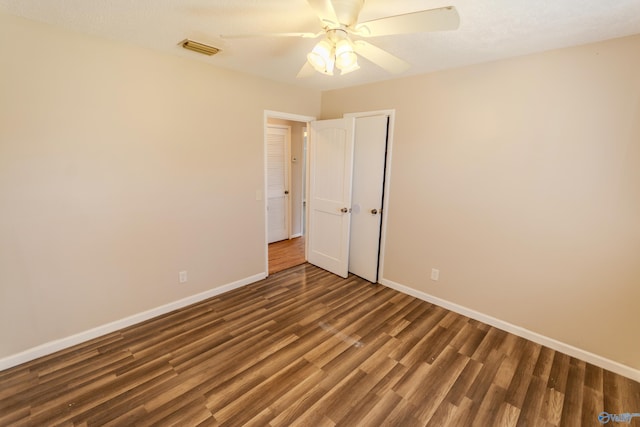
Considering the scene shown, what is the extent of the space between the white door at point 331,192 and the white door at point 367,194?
13cm

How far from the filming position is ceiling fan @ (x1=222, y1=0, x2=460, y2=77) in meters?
1.27

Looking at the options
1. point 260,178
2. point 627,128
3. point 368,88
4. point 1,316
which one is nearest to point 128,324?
point 1,316

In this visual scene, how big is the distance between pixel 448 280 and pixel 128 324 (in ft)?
10.2

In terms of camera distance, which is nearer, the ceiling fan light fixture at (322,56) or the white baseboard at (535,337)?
the ceiling fan light fixture at (322,56)

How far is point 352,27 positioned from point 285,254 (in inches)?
140

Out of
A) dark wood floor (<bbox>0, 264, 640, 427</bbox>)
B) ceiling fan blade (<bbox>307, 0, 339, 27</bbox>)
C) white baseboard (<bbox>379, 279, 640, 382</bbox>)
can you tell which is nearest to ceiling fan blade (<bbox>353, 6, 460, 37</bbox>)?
ceiling fan blade (<bbox>307, 0, 339, 27</bbox>)

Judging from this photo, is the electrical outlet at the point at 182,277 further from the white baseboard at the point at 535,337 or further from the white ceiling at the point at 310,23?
the white baseboard at the point at 535,337

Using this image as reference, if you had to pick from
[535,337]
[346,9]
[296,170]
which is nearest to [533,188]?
[535,337]

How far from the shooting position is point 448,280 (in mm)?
2996

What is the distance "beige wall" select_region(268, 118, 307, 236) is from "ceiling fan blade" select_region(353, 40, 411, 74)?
319cm

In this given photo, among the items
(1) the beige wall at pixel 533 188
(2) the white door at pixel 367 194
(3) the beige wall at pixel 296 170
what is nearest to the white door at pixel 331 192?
(2) the white door at pixel 367 194

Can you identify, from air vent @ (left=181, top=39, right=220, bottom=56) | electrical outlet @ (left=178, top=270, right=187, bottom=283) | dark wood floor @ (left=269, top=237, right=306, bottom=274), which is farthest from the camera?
dark wood floor @ (left=269, top=237, right=306, bottom=274)

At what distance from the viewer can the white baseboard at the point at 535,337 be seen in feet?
7.07

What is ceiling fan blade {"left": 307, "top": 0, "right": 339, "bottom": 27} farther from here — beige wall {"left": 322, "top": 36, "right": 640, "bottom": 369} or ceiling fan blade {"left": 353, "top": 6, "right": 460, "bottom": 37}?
beige wall {"left": 322, "top": 36, "right": 640, "bottom": 369}
